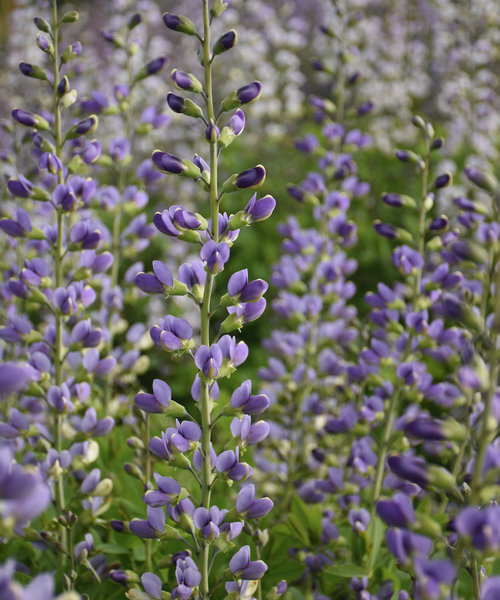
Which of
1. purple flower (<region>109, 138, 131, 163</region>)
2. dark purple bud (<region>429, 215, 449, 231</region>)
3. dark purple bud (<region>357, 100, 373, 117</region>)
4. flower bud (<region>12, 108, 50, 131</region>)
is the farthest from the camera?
dark purple bud (<region>357, 100, 373, 117</region>)

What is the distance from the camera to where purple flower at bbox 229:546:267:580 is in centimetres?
121

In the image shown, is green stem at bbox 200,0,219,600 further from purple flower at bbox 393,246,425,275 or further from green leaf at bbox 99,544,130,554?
purple flower at bbox 393,246,425,275

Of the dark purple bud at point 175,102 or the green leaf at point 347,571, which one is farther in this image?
the green leaf at point 347,571

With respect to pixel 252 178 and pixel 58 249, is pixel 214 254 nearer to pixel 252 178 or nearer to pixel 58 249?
pixel 252 178

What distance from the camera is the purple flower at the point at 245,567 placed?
121 centimetres

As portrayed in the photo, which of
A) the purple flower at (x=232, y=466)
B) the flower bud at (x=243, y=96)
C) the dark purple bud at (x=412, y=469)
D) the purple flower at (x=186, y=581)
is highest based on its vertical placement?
the flower bud at (x=243, y=96)

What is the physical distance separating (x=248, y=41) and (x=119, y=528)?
19.4 feet

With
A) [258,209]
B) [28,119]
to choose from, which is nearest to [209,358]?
[258,209]

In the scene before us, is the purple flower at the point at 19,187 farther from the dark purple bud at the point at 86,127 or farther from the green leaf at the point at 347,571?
the green leaf at the point at 347,571

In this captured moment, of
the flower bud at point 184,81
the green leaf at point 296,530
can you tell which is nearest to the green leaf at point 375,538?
the green leaf at point 296,530

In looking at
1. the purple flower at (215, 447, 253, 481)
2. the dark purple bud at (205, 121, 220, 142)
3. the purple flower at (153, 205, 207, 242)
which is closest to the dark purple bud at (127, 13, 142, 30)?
the dark purple bud at (205, 121, 220, 142)

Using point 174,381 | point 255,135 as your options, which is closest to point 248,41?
point 255,135

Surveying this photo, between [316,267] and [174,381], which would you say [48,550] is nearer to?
[316,267]

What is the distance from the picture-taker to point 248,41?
21.2ft
